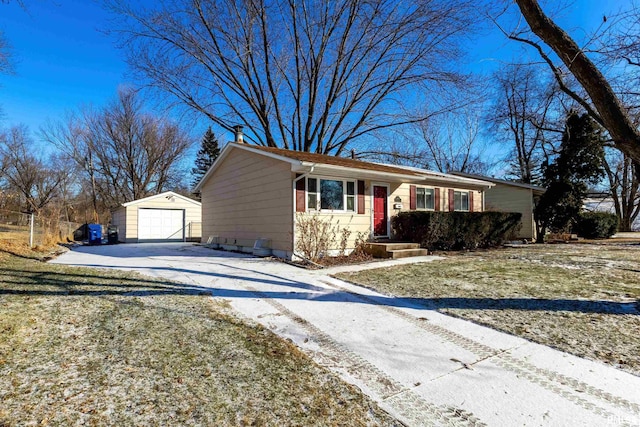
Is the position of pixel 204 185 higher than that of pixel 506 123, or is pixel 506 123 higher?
pixel 506 123

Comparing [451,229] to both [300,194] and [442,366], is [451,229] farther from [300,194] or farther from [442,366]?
[442,366]

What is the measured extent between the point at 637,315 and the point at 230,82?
18.4 meters

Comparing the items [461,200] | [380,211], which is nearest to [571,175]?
[461,200]

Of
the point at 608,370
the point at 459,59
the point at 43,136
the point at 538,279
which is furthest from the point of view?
the point at 43,136

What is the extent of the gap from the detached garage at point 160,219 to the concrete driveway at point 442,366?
15.7 meters

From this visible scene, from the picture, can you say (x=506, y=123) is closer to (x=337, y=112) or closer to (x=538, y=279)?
(x=337, y=112)

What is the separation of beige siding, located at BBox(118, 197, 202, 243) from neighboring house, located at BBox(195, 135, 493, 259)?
5.75 metres

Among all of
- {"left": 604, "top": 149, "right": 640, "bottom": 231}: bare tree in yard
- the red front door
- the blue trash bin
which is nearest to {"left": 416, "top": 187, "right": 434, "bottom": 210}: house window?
the red front door

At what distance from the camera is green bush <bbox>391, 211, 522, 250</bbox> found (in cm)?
1063

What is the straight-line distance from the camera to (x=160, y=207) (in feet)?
60.9

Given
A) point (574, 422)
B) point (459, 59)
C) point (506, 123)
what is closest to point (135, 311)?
point (574, 422)

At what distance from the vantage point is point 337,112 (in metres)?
18.9

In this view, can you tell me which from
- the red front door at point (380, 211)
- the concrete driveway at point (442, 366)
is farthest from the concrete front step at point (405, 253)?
the concrete driveway at point (442, 366)

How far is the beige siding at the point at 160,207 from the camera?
17.8 metres
